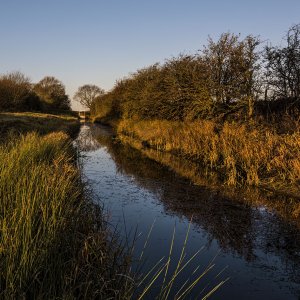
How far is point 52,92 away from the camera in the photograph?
7531 cm

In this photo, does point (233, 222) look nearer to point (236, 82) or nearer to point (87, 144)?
point (236, 82)

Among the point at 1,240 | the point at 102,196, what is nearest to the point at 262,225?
the point at 102,196

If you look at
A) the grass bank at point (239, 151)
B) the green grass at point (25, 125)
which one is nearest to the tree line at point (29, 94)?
the green grass at point (25, 125)

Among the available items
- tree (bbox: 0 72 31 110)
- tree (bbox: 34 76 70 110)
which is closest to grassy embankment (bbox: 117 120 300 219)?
tree (bbox: 0 72 31 110)

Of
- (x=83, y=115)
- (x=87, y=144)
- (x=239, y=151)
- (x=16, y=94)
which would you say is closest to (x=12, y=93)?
(x=16, y=94)

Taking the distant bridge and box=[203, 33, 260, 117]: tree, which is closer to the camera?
box=[203, 33, 260, 117]: tree

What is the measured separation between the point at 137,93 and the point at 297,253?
88.2 feet

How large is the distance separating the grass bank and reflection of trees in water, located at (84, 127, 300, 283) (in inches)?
69.2

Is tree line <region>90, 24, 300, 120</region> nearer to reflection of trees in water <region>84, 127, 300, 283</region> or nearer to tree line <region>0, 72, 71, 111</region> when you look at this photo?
reflection of trees in water <region>84, 127, 300, 283</region>

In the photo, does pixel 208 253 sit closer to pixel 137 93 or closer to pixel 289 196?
pixel 289 196

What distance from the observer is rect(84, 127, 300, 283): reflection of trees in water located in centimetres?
646

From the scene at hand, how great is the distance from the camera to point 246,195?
33.7 ft

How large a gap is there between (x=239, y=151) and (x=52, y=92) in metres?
66.8

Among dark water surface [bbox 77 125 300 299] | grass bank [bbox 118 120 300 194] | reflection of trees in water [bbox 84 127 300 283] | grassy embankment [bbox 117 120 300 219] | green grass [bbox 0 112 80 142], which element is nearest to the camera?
dark water surface [bbox 77 125 300 299]
